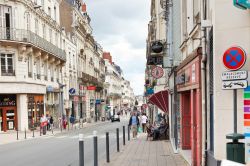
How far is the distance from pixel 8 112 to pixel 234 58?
30466mm

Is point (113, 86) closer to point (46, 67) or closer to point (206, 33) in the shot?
point (46, 67)

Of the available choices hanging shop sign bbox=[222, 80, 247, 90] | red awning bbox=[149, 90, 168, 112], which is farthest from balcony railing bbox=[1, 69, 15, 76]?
hanging shop sign bbox=[222, 80, 247, 90]

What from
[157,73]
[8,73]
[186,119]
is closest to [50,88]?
[8,73]

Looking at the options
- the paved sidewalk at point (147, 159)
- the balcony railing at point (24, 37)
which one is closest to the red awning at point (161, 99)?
the paved sidewalk at point (147, 159)

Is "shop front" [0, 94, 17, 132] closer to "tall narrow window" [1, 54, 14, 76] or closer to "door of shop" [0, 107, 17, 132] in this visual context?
"door of shop" [0, 107, 17, 132]

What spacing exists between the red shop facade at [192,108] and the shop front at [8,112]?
22.6 meters

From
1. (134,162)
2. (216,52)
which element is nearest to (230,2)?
(216,52)

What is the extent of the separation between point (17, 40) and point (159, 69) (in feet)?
52.6

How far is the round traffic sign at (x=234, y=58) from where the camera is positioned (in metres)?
6.49

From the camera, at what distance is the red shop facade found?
33.1 feet

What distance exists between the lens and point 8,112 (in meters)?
34.6

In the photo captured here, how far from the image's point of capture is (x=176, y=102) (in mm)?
16531

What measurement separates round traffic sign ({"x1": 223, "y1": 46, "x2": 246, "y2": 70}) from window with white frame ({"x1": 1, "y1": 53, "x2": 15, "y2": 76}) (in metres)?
29.1

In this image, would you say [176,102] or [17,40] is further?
[17,40]
